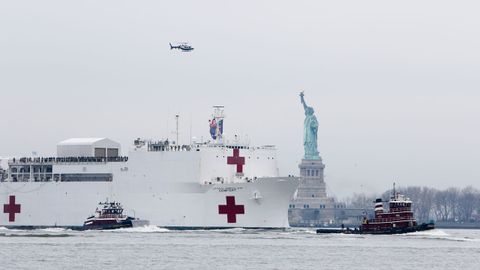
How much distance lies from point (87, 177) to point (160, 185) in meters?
6.02

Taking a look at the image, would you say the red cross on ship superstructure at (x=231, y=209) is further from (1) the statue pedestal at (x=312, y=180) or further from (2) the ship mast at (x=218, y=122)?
(1) the statue pedestal at (x=312, y=180)

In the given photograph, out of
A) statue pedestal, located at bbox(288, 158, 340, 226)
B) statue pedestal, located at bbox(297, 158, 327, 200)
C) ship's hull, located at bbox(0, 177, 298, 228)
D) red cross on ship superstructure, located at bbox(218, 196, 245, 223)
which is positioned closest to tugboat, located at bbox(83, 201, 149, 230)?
ship's hull, located at bbox(0, 177, 298, 228)

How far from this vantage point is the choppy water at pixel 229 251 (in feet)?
162

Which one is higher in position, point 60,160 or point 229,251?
point 60,160

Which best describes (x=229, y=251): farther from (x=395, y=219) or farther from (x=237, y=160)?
(x=237, y=160)

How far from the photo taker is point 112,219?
249 feet

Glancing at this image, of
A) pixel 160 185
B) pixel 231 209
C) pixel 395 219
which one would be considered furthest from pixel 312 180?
pixel 395 219

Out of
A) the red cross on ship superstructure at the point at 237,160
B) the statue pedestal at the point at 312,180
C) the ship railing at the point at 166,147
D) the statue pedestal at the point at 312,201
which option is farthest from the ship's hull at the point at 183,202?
the statue pedestal at the point at 312,180

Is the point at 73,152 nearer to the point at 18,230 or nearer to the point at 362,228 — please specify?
the point at 18,230

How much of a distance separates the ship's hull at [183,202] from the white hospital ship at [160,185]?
53 mm

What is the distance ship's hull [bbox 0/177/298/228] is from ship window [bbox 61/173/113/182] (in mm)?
309

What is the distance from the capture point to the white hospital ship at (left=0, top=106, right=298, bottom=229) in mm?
74625

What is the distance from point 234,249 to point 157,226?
2005cm

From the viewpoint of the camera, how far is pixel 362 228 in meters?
73.9
